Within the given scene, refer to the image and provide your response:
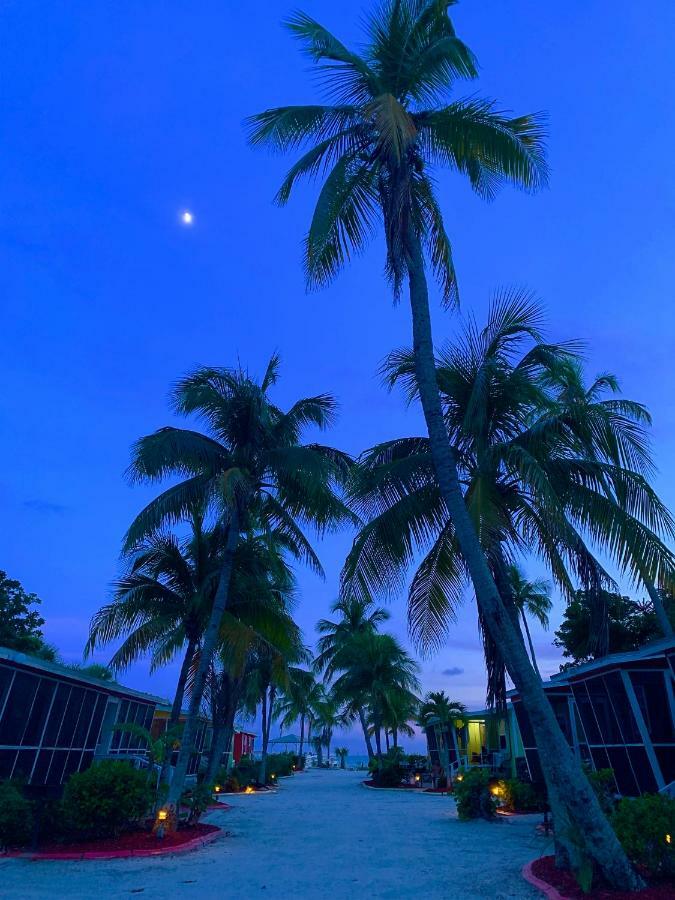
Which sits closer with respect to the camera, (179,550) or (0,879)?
(0,879)

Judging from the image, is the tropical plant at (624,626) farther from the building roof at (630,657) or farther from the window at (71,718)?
the window at (71,718)

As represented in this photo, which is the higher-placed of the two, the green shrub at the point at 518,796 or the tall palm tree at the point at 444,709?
the tall palm tree at the point at 444,709

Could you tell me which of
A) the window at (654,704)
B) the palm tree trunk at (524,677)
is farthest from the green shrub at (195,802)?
the window at (654,704)

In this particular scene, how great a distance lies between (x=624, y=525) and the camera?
9328 mm

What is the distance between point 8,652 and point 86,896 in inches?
245

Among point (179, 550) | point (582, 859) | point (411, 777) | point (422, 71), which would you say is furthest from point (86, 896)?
point (411, 777)

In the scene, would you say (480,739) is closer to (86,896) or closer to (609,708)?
(609,708)

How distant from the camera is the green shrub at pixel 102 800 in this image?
11.1m

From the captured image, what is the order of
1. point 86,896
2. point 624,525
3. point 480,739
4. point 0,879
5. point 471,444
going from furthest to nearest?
point 480,739, point 471,444, point 624,525, point 0,879, point 86,896

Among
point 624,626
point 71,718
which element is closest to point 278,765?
point 624,626

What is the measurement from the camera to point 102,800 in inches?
440

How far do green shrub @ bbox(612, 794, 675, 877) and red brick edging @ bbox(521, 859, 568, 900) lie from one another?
97 centimetres

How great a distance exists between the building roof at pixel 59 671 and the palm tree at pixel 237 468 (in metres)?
3.01

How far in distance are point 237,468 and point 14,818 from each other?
24.0 ft
